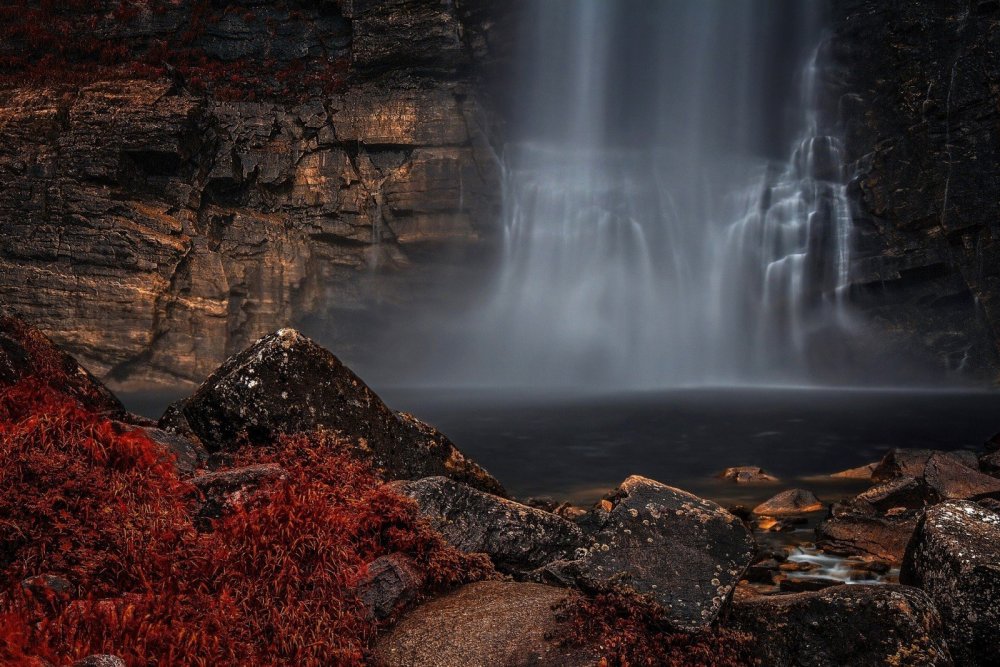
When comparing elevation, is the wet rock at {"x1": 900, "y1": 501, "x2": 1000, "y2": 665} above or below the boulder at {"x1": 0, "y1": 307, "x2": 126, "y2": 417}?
below

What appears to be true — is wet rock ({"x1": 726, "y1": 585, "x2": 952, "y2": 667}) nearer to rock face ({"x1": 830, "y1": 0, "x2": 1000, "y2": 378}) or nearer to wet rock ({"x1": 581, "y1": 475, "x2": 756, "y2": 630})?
wet rock ({"x1": 581, "y1": 475, "x2": 756, "y2": 630})

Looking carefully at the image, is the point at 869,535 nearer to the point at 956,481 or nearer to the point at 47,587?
the point at 956,481

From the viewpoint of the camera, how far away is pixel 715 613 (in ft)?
14.8

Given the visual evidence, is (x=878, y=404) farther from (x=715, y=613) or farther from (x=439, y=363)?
(x=715, y=613)

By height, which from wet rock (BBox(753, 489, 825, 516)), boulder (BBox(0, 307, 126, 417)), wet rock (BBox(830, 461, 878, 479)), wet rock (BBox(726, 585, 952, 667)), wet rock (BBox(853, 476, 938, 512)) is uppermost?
Answer: boulder (BBox(0, 307, 126, 417))

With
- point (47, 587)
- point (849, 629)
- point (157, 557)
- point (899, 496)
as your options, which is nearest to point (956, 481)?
point (899, 496)

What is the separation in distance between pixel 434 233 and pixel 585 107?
18.2 m

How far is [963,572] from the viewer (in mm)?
5184

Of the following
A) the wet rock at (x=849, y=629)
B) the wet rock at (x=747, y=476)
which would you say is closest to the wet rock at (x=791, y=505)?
the wet rock at (x=747, y=476)

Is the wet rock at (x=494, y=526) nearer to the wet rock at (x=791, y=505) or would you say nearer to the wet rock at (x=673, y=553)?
the wet rock at (x=673, y=553)

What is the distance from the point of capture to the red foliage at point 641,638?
169 inches

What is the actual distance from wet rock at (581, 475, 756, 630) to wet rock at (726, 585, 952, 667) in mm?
326

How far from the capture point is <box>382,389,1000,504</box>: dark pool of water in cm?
1975

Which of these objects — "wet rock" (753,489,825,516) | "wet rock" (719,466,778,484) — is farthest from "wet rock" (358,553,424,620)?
"wet rock" (719,466,778,484)
